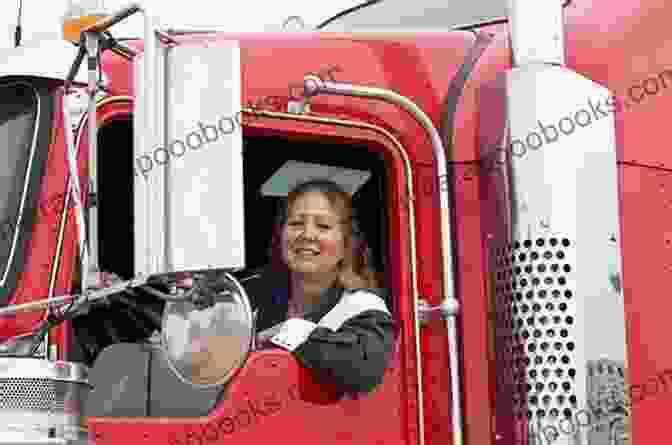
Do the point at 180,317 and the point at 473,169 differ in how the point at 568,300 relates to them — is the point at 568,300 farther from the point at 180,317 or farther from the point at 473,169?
the point at 180,317

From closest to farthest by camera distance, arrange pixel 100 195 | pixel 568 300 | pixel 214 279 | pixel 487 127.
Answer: pixel 214 279 → pixel 568 300 → pixel 487 127 → pixel 100 195

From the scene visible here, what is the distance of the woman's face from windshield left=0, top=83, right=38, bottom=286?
0.72m

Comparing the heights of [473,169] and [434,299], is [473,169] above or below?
above

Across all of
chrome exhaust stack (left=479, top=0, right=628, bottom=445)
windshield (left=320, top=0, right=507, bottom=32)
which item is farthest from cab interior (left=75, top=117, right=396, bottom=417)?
windshield (left=320, top=0, right=507, bottom=32)

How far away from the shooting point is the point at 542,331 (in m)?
3.20

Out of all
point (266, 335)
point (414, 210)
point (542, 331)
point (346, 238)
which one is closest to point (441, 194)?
point (414, 210)

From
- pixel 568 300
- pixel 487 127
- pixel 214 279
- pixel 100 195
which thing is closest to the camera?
pixel 214 279

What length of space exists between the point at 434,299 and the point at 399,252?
0.15m

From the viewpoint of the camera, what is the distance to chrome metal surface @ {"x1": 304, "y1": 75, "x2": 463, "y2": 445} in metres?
3.33

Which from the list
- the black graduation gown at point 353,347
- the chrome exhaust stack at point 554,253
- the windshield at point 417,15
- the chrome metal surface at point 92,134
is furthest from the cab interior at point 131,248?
the windshield at point 417,15

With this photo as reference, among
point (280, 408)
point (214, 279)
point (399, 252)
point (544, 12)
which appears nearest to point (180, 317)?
point (214, 279)

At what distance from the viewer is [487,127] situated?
3400 millimetres

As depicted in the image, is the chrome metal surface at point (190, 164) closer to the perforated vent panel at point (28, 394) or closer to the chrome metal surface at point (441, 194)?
the perforated vent panel at point (28, 394)

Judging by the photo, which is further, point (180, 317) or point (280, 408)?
point (280, 408)
